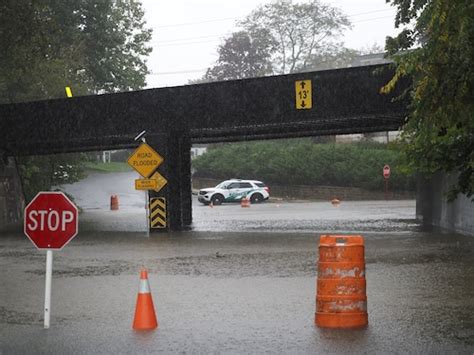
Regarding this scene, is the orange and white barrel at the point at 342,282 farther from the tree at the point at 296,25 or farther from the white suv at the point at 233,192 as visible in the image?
the tree at the point at 296,25

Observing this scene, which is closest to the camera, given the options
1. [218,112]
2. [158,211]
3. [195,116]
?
[158,211]

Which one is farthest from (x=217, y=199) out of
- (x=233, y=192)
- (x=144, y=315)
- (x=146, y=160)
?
(x=144, y=315)

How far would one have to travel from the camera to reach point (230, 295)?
46.9 ft

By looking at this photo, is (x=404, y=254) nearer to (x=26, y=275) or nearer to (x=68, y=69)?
(x=26, y=275)

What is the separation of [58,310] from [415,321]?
4856mm

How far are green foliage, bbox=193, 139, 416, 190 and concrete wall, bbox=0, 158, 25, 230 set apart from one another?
27786 millimetres

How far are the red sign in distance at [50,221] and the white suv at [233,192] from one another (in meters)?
46.2

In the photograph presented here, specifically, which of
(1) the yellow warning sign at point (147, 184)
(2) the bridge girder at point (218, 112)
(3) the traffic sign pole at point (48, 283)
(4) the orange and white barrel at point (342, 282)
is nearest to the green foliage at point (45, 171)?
(2) the bridge girder at point (218, 112)

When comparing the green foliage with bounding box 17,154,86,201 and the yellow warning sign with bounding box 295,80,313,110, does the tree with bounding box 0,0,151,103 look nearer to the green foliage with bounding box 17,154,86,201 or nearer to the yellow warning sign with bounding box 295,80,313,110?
the green foliage with bounding box 17,154,86,201

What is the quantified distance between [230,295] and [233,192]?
Answer: 144 feet

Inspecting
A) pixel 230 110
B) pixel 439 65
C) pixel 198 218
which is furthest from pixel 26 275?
pixel 198 218

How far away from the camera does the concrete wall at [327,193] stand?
63406 mm

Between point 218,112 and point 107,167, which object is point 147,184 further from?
point 107,167

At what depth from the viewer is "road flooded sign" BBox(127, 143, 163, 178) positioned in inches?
1131
